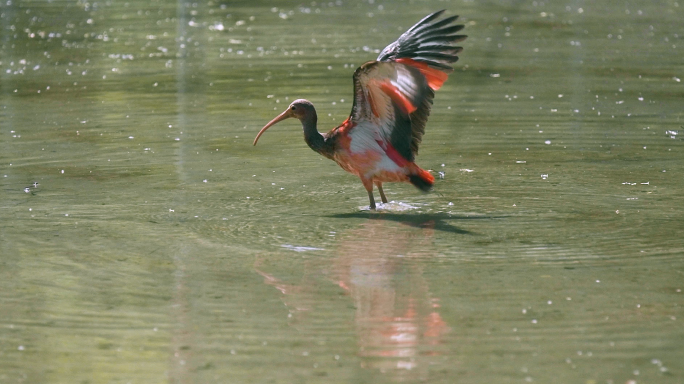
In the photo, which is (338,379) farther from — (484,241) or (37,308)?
(484,241)

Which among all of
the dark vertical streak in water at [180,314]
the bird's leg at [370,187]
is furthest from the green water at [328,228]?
the bird's leg at [370,187]

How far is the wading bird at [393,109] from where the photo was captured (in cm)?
867

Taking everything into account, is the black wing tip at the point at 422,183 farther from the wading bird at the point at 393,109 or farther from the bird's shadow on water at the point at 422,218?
the bird's shadow on water at the point at 422,218

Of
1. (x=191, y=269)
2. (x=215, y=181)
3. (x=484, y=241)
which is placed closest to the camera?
(x=191, y=269)

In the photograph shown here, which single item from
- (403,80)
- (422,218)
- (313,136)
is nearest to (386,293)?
(422,218)

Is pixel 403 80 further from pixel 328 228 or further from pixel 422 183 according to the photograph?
pixel 328 228

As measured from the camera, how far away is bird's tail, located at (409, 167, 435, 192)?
9.04 meters

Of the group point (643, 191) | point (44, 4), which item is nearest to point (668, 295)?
point (643, 191)

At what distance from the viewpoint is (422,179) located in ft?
29.7

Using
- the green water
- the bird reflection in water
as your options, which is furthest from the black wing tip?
the bird reflection in water

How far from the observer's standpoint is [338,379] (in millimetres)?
5508

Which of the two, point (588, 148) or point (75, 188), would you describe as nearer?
point (75, 188)

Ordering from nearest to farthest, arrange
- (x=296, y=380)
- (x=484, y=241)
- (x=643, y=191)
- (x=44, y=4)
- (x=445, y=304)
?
(x=296, y=380)
(x=445, y=304)
(x=484, y=241)
(x=643, y=191)
(x=44, y=4)

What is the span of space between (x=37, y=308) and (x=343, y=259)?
6.53 ft
